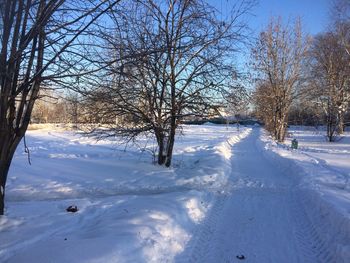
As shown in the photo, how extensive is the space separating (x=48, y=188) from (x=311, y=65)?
101 feet

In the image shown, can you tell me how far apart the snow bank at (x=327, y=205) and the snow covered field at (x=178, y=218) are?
22 millimetres

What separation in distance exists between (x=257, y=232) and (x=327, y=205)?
1967 millimetres

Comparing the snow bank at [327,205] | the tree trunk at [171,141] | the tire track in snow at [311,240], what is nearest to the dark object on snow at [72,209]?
the tire track in snow at [311,240]

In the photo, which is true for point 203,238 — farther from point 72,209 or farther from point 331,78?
point 331,78

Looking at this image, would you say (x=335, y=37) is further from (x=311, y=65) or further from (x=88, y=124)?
(x=88, y=124)

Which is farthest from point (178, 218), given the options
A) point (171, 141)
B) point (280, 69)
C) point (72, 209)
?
point (280, 69)

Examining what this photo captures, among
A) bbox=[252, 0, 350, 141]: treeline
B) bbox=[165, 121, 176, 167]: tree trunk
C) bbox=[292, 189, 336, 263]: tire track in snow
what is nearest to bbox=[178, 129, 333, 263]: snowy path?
bbox=[292, 189, 336, 263]: tire track in snow

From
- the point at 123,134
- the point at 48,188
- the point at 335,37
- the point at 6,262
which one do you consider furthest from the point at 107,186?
the point at 335,37

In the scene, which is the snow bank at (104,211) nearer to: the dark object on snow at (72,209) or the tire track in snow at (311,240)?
the dark object on snow at (72,209)

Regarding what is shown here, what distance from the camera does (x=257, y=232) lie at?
6113mm

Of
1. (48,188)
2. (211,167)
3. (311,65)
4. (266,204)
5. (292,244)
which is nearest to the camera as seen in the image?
(292,244)

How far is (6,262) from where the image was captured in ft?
15.1

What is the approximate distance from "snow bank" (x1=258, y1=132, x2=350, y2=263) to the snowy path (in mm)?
94

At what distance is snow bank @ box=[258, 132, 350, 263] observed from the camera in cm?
537
